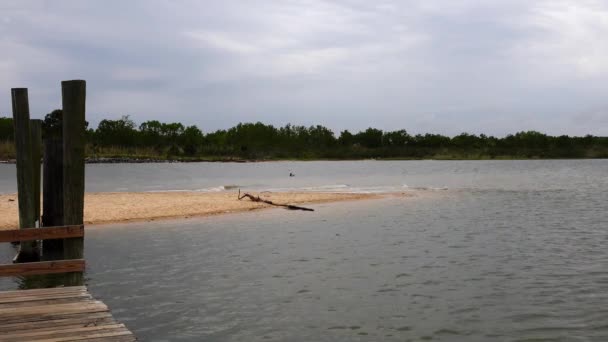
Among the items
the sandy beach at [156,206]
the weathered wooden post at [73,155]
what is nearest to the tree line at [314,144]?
the sandy beach at [156,206]

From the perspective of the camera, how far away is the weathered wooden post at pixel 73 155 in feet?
28.1

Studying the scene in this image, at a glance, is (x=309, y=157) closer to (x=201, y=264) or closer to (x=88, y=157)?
(x=88, y=157)

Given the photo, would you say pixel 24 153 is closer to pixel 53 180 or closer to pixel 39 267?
pixel 53 180

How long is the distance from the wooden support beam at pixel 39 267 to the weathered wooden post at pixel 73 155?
48 centimetres

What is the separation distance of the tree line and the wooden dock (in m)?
146

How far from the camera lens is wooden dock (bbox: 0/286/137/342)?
231 inches

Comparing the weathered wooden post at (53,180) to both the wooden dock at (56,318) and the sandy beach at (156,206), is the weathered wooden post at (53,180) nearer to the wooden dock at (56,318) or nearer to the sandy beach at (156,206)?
the wooden dock at (56,318)

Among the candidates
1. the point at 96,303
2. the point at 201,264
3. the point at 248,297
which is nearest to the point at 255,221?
the point at 201,264

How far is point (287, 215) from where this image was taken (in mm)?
26250

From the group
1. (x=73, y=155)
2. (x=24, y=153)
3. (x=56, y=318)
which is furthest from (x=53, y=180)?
(x=56, y=318)

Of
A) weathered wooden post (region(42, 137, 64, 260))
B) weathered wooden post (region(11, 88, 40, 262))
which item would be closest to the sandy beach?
weathered wooden post (region(42, 137, 64, 260))

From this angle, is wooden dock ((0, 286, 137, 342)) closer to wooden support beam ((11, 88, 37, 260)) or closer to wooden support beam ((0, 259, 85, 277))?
wooden support beam ((0, 259, 85, 277))

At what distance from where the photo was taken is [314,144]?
19188 centimetres

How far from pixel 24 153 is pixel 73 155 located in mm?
3553
